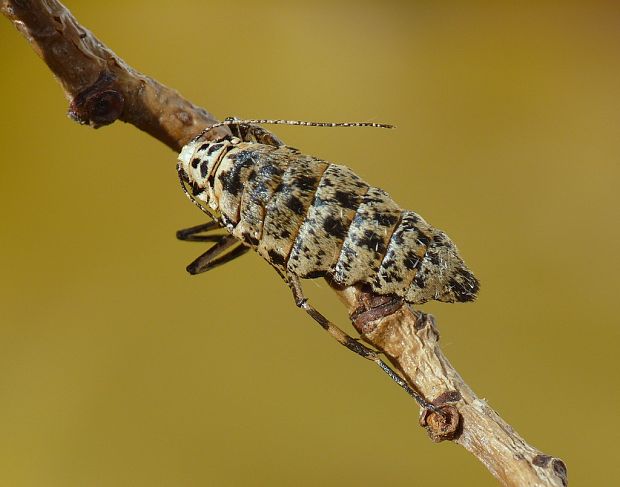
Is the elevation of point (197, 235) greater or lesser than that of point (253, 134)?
lesser

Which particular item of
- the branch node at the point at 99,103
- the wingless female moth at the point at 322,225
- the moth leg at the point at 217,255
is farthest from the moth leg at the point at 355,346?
the branch node at the point at 99,103

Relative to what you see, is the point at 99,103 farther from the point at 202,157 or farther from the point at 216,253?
the point at 216,253

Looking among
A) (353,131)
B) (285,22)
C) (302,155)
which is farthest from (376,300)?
(285,22)

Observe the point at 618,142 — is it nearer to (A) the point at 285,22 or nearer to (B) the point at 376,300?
(A) the point at 285,22

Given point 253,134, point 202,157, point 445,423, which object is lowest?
point 445,423

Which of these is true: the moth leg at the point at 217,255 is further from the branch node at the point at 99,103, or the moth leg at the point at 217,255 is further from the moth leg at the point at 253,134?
the branch node at the point at 99,103

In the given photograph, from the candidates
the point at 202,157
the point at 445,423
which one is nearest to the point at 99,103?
the point at 202,157
